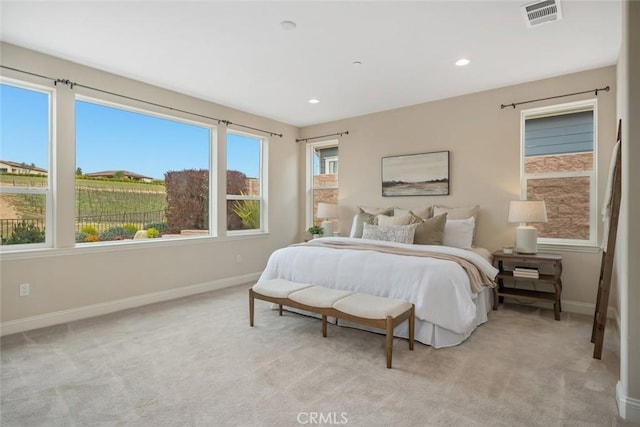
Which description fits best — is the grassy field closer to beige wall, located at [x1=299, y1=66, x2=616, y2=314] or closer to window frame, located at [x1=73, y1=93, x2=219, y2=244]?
window frame, located at [x1=73, y1=93, x2=219, y2=244]

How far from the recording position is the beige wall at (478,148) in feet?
11.9

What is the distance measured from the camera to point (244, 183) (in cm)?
538

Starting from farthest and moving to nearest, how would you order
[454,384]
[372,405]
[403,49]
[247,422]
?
[403,49]
[454,384]
[372,405]
[247,422]

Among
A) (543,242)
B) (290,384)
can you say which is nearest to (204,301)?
(290,384)

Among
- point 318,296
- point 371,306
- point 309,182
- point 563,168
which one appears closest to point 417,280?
point 371,306

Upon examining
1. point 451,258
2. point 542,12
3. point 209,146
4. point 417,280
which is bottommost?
point 417,280

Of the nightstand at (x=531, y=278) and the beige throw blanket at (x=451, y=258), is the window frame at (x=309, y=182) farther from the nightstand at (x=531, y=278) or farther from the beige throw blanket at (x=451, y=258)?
the nightstand at (x=531, y=278)

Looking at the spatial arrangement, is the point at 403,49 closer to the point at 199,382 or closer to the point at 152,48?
the point at 152,48

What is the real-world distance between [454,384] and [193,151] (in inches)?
164

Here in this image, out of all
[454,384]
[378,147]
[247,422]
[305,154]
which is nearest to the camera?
[247,422]

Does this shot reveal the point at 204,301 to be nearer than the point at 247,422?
No

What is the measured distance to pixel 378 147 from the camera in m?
5.22

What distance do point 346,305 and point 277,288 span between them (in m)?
0.79

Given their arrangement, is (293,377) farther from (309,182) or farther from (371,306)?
(309,182)
